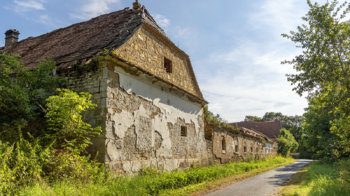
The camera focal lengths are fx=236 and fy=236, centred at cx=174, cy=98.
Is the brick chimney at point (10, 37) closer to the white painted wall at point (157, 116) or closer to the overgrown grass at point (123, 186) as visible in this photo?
the white painted wall at point (157, 116)

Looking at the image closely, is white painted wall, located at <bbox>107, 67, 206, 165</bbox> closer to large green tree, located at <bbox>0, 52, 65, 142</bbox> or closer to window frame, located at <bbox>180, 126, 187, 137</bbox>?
window frame, located at <bbox>180, 126, 187, 137</bbox>

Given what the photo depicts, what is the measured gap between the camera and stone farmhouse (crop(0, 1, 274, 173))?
711 cm

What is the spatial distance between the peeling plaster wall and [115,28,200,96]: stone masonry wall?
72cm

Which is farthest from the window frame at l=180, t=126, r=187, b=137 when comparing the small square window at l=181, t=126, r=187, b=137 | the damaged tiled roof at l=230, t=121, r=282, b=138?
the damaged tiled roof at l=230, t=121, r=282, b=138

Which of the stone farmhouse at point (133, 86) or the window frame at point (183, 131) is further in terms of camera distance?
the window frame at point (183, 131)

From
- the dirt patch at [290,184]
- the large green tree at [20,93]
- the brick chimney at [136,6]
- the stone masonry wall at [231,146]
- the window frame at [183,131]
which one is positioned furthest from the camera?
the stone masonry wall at [231,146]

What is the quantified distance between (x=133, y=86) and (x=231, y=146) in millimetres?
10109

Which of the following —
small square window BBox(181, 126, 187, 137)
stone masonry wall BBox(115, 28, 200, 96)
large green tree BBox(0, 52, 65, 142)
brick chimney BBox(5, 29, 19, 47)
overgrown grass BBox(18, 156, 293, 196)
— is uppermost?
brick chimney BBox(5, 29, 19, 47)

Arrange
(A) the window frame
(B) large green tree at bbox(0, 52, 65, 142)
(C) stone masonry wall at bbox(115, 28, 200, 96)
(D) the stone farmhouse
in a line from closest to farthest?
(B) large green tree at bbox(0, 52, 65, 142) → (D) the stone farmhouse → (C) stone masonry wall at bbox(115, 28, 200, 96) → (A) the window frame

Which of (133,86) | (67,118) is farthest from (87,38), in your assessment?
(67,118)

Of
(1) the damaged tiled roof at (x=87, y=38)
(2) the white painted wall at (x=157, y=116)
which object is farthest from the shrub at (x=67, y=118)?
(1) the damaged tiled roof at (x=87, y=38)

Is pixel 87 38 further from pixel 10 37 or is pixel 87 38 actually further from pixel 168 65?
pixel 10 37

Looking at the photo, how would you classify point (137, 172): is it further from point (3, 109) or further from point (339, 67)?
point (339, 67)

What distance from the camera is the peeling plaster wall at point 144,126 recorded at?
7121 millimetres
